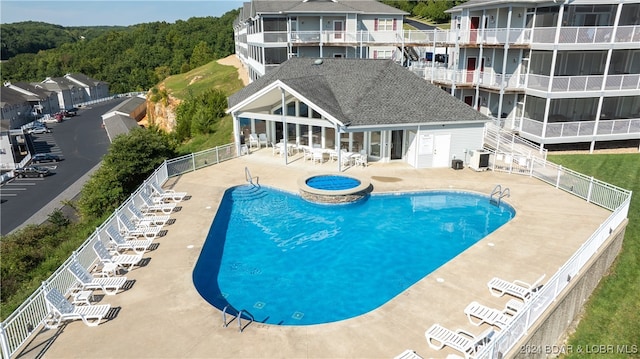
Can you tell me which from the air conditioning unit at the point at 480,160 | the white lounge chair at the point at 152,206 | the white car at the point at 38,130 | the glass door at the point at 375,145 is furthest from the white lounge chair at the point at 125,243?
the white car at the point at 38,130

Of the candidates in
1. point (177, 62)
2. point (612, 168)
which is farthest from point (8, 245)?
point (177, 62)

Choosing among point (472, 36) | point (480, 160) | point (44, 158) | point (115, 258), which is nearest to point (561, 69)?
point (472, 36)

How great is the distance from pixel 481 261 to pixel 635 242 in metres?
7.26

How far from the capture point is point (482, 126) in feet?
79.9

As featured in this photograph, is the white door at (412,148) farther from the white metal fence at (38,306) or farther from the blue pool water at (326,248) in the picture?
the white metal fence at (38,306)

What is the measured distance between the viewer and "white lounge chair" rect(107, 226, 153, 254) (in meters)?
15.2

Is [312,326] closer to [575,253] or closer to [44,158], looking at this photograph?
[575,253]

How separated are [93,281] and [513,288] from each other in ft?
41.3

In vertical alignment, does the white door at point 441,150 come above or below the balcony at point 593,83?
below

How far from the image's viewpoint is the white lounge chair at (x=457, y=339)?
984cm

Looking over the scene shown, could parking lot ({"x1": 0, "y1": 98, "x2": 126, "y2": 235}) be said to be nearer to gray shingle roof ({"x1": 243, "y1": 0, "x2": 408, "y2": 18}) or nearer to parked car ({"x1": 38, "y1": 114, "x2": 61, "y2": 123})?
parked car ({"x1": 38, "y1": 114, "x2": 61, "y2": 123})

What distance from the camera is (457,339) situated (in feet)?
33.6

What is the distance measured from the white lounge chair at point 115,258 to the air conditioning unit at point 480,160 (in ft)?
58.7

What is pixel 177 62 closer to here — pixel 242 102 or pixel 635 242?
pixel 242 102
